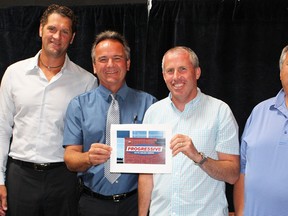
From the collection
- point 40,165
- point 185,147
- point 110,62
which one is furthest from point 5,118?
point 185,147

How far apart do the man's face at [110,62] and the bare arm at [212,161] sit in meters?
0.68

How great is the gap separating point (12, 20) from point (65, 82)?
1.30 meters

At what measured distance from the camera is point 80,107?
254cm

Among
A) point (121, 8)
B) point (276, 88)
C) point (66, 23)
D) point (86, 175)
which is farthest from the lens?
point (121, 8)

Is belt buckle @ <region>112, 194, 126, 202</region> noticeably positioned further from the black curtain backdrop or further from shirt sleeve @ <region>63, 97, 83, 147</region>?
the black curtain backdrop

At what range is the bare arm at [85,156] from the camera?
85.1 inches

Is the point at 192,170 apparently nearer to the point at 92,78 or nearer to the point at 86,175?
the point at 86,175

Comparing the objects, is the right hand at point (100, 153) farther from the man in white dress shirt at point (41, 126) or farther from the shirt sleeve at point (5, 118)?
the shirt sleeve at point (5, 118)

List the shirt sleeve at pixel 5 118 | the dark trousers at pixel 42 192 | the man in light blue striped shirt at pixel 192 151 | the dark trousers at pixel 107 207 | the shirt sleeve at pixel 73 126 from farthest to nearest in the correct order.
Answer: the shirt sleeve at pixel 5 118, the dark trousers at pixel 42 192, the shirt sleeve at pixel 73 126, the dark trousers at pixel 107 207, the man in light blue striped shirt at pixel 192 151

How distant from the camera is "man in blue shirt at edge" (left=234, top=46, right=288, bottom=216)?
6.44 ft

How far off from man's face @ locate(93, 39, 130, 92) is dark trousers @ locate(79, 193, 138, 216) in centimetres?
75

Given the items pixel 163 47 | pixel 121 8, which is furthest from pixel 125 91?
pixel 121 8

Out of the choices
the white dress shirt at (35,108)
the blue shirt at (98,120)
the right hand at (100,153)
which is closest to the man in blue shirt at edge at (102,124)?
the blue shirt at (98,120)

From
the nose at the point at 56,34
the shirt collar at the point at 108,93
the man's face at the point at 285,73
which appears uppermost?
the nose at the point at 56,34
